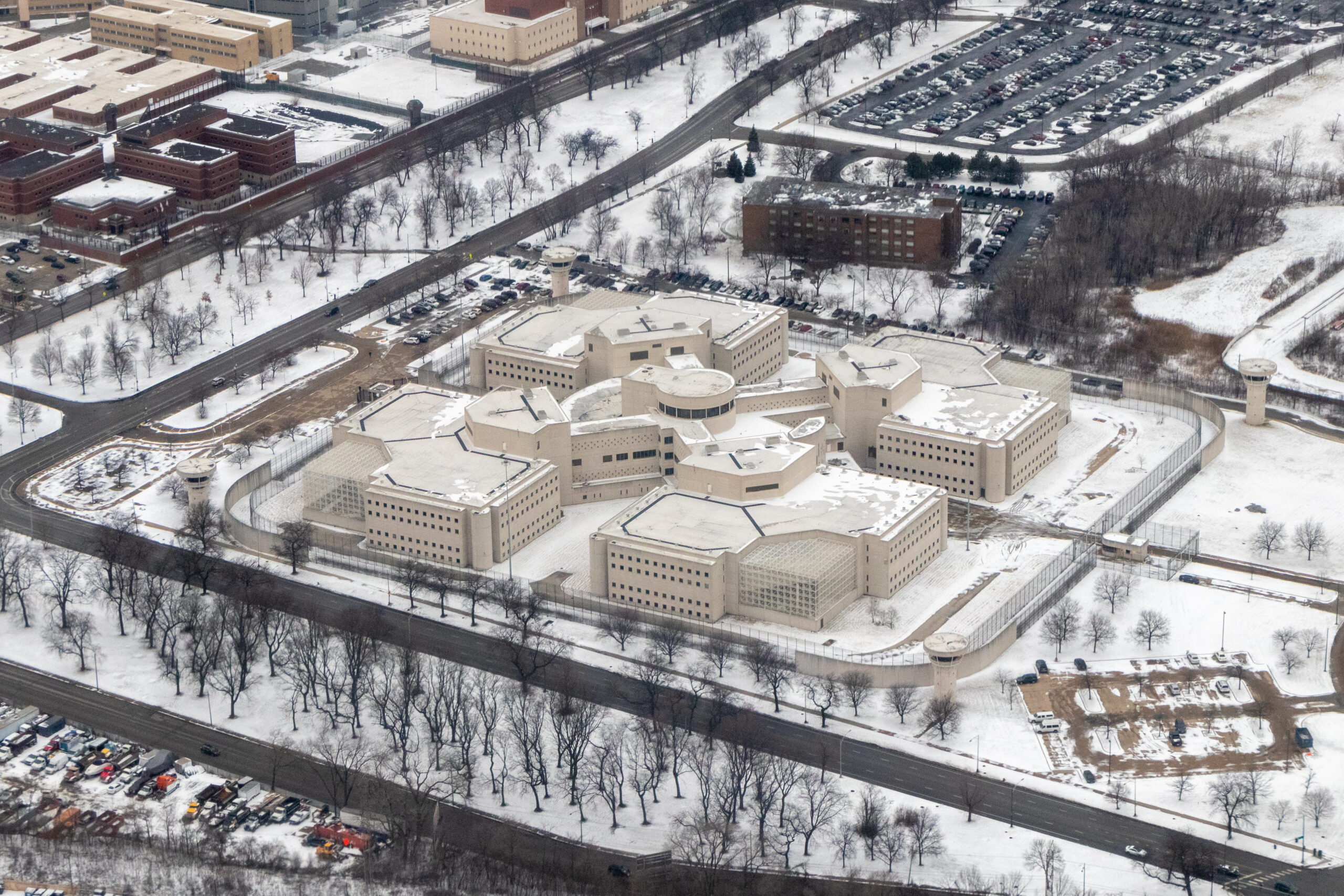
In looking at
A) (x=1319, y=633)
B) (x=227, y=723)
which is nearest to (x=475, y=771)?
(x=227, y=723)

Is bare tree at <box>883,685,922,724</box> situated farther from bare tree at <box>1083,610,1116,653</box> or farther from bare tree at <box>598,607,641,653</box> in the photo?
bare tree at <box>598,607,641,653</box>

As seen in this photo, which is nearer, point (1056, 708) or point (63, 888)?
point (63, 888)

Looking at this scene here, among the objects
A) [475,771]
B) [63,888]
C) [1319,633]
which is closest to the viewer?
[63,888]

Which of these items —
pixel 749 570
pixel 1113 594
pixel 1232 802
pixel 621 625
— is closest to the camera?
pixel 1232 802

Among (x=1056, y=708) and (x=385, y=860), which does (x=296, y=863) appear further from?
(x=1056, y=708)

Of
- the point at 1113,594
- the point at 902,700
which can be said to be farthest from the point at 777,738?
the point at 1113,594

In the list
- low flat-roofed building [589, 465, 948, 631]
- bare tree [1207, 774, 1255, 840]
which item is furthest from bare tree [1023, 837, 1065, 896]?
low flat-roofed building [589, 465, 948, 631]

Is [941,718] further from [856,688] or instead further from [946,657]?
[856,688]
